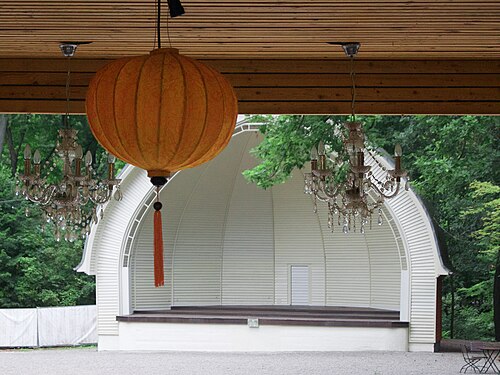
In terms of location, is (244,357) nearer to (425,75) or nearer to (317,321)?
(317,321)

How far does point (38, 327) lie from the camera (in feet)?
70.7

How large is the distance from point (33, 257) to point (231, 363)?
9543 millimetres

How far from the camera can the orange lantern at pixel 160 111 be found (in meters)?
4.49

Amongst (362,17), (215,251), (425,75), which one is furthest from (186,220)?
(362,17)

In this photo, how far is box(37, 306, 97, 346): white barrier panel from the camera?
2158 cm

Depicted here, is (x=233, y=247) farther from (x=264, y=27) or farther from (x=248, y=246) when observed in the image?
(x=264, y=27)

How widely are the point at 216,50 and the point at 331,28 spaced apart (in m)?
1.17

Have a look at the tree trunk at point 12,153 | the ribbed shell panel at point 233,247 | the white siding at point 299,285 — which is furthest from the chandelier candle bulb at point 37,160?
the tree trunk at point 12,153

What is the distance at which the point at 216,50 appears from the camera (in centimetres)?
730

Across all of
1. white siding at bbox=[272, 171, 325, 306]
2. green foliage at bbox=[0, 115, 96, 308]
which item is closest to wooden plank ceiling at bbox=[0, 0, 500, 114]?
white siding at bbox=[272, 171, 325, 306]

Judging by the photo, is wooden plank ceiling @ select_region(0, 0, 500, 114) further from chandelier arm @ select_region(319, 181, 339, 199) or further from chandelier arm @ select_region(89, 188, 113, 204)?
chandelier arm @ select_region(89, 188, 113, 204)

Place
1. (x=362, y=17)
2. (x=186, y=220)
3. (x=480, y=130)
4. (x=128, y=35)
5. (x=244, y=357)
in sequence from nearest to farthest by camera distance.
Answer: (x=362, y=17) → (x=128, y=35) → (x=480, y=130) → (x=244, y=357) → (x=186, y=220)

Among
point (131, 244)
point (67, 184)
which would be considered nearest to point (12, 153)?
point (131, 244)

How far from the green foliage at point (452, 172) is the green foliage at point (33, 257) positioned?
9.35m
